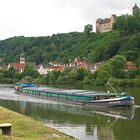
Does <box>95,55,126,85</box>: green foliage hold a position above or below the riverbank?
above

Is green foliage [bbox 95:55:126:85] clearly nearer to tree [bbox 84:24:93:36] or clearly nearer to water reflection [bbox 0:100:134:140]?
water reflection [bbox 0:100:134:140]

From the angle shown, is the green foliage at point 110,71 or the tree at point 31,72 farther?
the tree at point 31,72

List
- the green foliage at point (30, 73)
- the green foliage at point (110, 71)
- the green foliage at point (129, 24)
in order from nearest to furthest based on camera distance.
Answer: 1. the green foliage at point (110, 71)
2. the green foliage at point (30, 73)
3. the green foliage at point (129, 24)

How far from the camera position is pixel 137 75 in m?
103

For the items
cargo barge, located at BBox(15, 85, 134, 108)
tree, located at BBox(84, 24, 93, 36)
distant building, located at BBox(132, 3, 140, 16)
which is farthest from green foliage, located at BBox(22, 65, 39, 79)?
cargo barge, located at BBox(15, 85, 134, 108)

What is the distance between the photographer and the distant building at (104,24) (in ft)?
616

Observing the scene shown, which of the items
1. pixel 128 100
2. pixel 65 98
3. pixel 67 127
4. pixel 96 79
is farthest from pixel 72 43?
pixel 67 127

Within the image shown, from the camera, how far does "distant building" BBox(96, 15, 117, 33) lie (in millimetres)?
187613

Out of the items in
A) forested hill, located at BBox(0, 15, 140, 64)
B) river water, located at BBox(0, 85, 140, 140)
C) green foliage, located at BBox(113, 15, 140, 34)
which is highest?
green foliage, located at BBox(113, 15, 140, 34)

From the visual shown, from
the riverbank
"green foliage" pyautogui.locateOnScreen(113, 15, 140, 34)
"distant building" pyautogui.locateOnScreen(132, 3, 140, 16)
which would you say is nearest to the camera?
the riverbank

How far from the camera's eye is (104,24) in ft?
629

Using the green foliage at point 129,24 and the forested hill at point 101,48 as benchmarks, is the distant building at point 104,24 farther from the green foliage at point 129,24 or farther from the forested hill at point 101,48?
the green foliage at point 129,24

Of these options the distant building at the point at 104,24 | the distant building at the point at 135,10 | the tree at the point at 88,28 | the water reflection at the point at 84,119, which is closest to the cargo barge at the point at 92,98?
the water reflection at the point at 84,119

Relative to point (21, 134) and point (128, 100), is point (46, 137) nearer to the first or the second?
point (21, 134)
